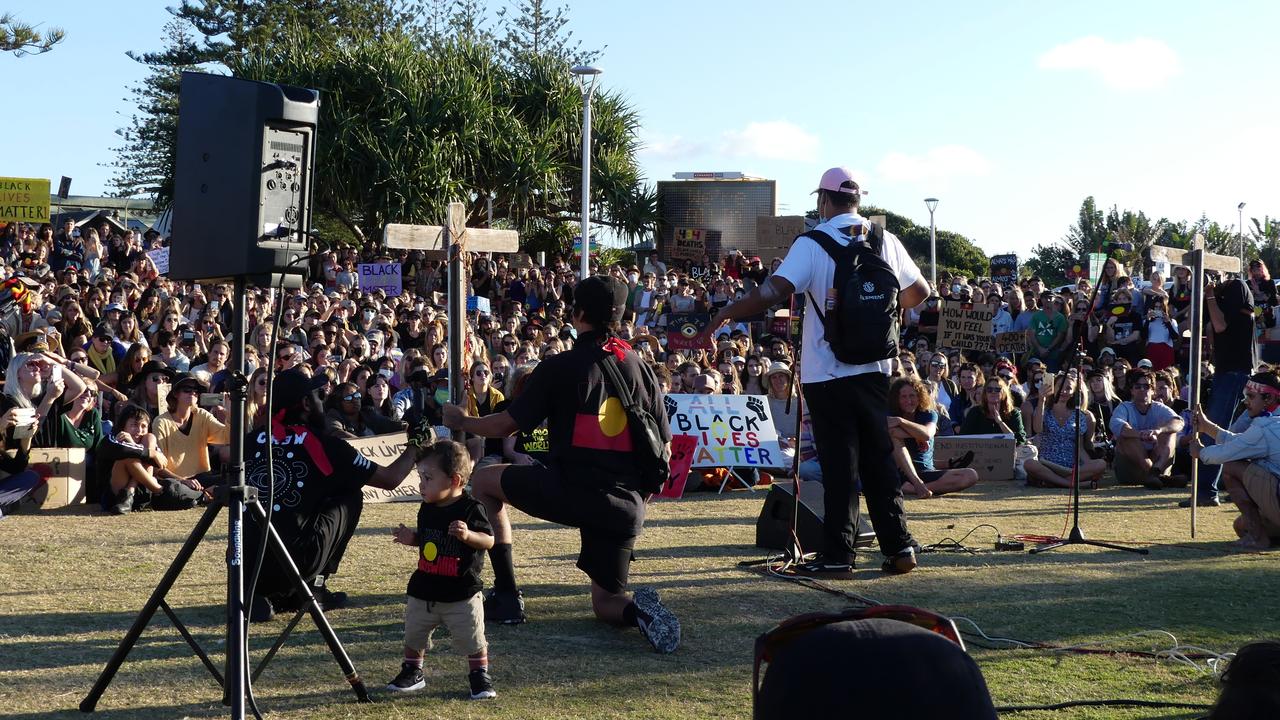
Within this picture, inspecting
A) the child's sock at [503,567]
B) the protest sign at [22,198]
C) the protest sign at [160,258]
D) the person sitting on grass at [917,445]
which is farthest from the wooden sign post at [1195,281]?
the protest sign at [22,198]

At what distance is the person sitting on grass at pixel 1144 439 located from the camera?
14.1 meters

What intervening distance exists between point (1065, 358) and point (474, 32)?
41197mm

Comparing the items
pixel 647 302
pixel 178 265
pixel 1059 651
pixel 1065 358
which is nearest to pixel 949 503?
pixel 1059 651

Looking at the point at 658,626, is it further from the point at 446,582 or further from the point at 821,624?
the point at 821,624

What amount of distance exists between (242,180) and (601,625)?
303 centimetres

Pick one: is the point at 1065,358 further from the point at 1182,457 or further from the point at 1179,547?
the point at 1179,547

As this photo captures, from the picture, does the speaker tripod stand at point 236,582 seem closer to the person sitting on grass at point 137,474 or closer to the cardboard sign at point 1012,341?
the person sitting on grass at point 137,474

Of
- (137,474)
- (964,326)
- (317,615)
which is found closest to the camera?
(317,615)

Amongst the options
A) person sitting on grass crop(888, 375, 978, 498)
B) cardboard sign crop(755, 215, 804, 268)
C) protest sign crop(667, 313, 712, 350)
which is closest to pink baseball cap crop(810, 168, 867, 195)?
person sitting on grass crop(888, 375, 978, 498)

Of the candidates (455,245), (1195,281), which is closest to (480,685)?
(455,245)

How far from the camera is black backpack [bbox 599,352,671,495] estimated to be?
245 inches

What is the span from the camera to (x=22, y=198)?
2989 centimetres

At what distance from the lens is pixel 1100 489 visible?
548 inches

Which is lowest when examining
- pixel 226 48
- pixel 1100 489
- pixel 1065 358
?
pixel 1100 489
